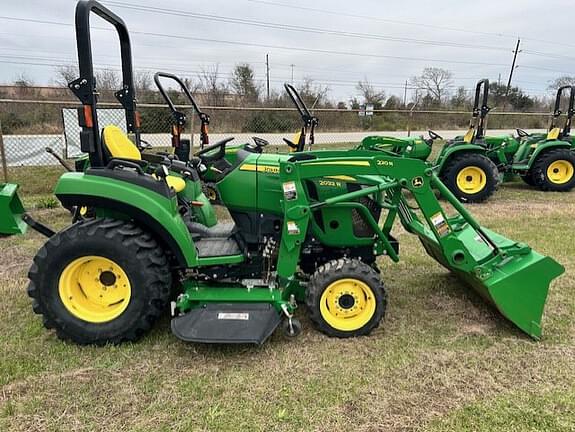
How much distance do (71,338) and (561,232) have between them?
215 inches

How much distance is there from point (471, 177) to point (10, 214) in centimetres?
676

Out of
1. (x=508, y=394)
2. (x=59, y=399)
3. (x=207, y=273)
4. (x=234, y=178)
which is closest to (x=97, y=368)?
(x=59, y=399)

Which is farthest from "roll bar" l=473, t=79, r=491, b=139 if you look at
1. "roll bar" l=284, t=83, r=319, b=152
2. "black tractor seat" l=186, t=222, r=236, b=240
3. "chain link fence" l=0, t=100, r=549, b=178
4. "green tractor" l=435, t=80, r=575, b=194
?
"black tractor seat" l=186, t=222, r=236, b=240

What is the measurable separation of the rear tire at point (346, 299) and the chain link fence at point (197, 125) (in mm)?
6061

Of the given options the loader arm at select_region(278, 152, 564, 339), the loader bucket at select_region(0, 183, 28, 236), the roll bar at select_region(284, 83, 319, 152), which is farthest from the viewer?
the roll bar at select_region(284, 83, 319, 152)

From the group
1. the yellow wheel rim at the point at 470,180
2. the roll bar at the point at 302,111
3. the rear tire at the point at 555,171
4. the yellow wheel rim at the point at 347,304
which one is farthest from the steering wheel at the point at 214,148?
the rear tire at the point at 555,171

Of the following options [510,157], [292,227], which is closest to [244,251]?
[292,227]

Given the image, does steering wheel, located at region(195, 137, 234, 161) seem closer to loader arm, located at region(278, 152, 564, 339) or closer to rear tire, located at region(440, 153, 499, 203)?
loader arm, located at region(278, 152, 564, 339)

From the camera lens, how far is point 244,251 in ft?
10.7

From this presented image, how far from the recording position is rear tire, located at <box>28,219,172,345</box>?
288cm

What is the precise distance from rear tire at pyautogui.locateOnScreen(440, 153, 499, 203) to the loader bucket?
248 inches

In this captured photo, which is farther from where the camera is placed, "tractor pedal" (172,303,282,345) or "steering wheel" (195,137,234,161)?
"steering wheel" (195,137,234,161)

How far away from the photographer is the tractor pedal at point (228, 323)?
2797 mm

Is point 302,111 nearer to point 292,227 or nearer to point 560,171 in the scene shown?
point 292,227
